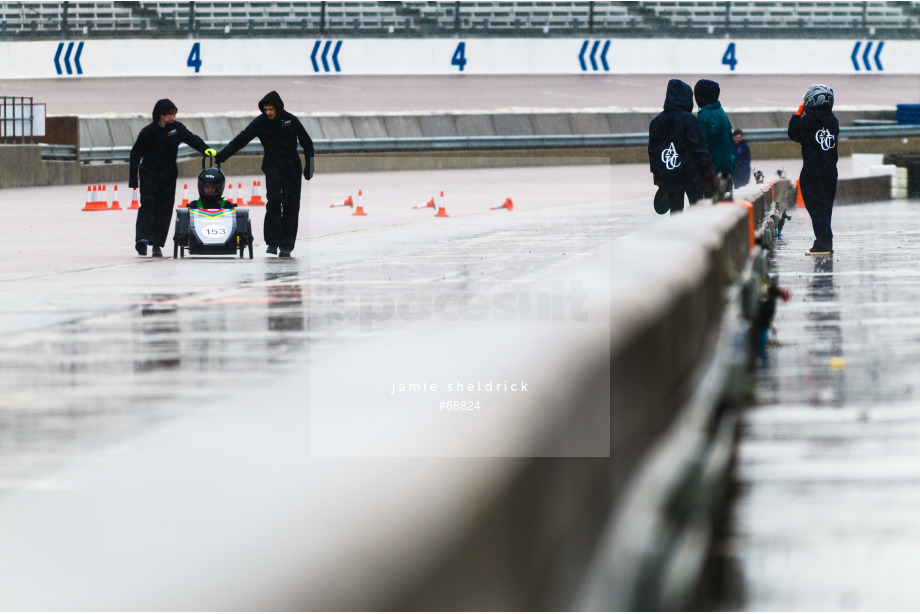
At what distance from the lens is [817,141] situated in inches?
620

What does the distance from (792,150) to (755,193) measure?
1478 inches

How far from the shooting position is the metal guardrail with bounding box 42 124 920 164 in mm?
43416

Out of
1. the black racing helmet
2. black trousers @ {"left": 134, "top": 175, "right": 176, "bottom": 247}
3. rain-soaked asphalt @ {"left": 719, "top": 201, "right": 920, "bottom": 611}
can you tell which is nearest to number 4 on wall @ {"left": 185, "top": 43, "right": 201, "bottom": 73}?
black trousers @ {"left": 134, "top": 175, "right": 176, "bottom": 247}

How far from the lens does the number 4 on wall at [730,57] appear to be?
57.8 m

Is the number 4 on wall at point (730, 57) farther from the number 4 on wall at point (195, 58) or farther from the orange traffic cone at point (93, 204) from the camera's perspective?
the orange traffic cone at point (93, 204)

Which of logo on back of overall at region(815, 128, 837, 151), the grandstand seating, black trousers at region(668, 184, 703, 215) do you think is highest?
the grandstand seating

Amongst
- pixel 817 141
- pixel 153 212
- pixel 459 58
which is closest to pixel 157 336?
pixel 153 212

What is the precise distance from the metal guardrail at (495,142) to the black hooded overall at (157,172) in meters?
21.7

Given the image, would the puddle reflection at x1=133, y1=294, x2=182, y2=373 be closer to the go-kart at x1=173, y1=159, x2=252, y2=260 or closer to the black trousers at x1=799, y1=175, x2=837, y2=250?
the go-kart at x1=173, y1=159, x2=252, y2=260

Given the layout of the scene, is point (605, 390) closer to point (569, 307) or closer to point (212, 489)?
point (569, 307)

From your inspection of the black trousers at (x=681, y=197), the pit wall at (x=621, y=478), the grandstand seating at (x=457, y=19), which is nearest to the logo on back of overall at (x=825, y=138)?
the black trousers at (x=681, y=197)

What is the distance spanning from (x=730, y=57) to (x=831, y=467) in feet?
174

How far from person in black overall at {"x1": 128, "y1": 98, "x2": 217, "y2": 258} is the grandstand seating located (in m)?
38.4

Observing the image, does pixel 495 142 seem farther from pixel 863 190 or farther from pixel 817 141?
pixel 817 141
